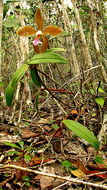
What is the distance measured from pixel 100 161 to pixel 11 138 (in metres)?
0.72

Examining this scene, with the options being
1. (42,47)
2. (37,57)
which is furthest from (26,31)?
(37,57)

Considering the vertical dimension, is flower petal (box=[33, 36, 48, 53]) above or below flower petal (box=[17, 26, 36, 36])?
below

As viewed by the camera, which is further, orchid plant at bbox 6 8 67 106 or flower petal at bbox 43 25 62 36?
flower petal at bbox 43 25 62 36

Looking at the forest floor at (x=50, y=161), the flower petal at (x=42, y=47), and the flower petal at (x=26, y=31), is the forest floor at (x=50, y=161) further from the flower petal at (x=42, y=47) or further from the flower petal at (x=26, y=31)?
the flower petal at (x=26, y=31)

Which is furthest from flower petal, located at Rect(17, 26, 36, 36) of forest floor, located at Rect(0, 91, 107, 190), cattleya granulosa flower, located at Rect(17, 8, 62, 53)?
forest floor, located at Rect(0, 91, 107, 190)

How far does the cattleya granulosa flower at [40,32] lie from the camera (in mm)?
1186

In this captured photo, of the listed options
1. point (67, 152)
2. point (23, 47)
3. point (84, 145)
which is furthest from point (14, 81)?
point (23, 47)

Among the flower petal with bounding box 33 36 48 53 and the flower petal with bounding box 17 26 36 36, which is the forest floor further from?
the flower petal with bounding box 17 26 36 36

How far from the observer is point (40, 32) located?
1.28m

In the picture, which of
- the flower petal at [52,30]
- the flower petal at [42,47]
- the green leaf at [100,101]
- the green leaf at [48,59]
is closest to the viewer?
the green leaf at [48,59]

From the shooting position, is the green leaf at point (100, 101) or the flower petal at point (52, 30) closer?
the flower petal at point (52, 30)

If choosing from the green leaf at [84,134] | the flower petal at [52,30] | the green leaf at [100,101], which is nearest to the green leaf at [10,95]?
the green leaf at [84,134]

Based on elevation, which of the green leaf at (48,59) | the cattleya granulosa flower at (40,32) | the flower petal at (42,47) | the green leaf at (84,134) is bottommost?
the green leaf at (84,134)

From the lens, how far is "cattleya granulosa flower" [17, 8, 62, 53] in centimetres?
119
